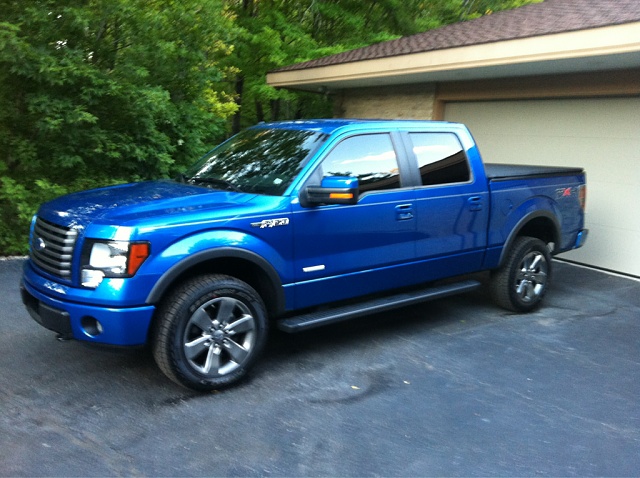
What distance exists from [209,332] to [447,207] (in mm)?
2519

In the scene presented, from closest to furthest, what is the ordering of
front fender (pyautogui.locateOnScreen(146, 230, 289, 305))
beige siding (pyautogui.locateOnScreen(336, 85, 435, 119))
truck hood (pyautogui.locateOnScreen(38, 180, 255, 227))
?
front fender (pyautogui.locateOnScreen(146, 230, 289, 305))
truck hood (pyautogui.locateOnScreen(38, 180, 255, 227))
beige siding (pyautogui.locateOnScreen(336, 85, 435, 119))

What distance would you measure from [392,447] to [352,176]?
2.19 metres

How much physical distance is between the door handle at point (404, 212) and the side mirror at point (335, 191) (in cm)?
75

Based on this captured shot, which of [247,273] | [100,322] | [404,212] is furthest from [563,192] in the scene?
[100,322]

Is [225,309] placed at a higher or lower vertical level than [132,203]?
lower

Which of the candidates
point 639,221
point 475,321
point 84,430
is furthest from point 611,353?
point 84,430

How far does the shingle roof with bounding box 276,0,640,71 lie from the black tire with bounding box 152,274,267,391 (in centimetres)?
521

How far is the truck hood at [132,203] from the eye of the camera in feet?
12.7

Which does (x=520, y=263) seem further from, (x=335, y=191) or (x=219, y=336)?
(x=219, y=336)

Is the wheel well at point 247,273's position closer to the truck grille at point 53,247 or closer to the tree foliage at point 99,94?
the truck grille at point 53,247

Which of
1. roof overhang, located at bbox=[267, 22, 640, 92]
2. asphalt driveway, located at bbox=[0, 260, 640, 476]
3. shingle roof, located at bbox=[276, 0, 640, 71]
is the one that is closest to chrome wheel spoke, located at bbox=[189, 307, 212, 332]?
asphalt driveway, located at bbox=[0, 260, 640, 476]

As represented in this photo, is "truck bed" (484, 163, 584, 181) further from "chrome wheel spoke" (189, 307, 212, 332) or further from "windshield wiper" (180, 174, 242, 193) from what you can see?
"chrome wheel spoke" (189, 307, 212, 332)

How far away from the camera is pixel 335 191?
4.22 m

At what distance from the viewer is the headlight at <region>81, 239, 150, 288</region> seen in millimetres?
3645
